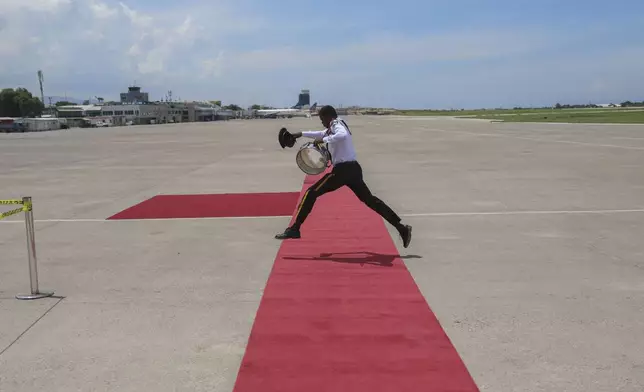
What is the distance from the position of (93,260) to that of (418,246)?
4289mm

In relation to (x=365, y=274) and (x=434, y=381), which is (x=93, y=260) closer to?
(x=365, y=274)

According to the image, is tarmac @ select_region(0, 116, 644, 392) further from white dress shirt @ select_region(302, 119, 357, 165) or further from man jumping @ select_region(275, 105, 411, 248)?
white dress shirt @ select_region(302, 119, 357, 165)

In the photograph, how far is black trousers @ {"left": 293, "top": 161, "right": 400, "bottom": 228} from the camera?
276 inches

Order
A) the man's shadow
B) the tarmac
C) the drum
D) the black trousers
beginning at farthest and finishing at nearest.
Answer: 1. the drum
2. the black trousers
3. the man's shadow
4. the tarmac

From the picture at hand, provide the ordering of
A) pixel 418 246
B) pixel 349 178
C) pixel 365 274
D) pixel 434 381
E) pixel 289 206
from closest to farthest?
pixel 434 381 → pixel 365 274 → pixel 349 178 → pixel 418 246 → pixel 289 206

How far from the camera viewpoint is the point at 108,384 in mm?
3721

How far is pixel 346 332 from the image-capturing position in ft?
14.9

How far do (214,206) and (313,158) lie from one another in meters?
4.41

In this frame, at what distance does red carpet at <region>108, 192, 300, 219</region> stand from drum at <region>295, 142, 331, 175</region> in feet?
9.32

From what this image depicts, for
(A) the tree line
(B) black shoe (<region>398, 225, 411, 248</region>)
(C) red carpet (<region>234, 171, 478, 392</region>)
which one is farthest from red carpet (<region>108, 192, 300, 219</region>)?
(A) the tree line

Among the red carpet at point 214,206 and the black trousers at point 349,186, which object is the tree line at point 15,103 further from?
the black trousers at point 349,186

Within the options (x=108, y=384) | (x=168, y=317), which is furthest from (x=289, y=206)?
(x=108, y=384)

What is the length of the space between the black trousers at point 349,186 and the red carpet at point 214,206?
2842 millimetres

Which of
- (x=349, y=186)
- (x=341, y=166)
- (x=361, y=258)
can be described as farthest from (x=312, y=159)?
(x=361, y=258)
